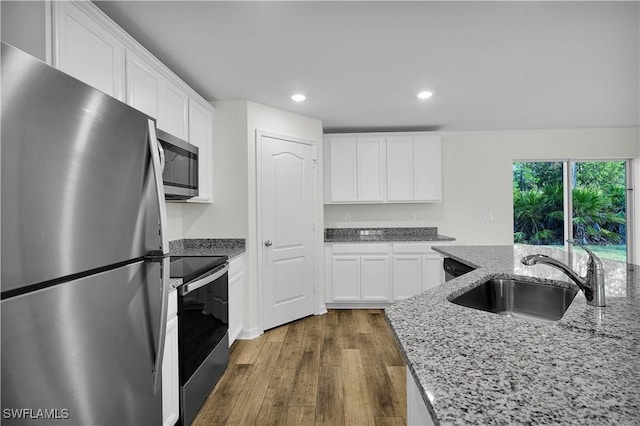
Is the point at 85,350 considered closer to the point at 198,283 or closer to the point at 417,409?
the point at 417,409

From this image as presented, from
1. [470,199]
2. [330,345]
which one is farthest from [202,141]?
[470,199]

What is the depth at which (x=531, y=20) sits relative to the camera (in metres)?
1.94

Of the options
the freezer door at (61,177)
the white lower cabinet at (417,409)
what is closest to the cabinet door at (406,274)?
the white lower cabinet at (417,409)

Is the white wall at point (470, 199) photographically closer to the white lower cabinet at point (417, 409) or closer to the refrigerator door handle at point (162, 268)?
the refrigerator door handle at point (162, 268)

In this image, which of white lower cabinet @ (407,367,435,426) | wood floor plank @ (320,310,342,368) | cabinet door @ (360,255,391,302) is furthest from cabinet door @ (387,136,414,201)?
white lower cabinet @ (407,367,435,426)

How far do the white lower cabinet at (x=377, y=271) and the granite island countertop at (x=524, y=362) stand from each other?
2878 mm

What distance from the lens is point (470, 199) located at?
472 centimetres

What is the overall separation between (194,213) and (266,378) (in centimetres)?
175

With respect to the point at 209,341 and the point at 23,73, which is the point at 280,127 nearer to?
the point at 209,341

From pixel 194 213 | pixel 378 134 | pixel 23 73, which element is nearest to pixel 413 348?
pixel 23 73

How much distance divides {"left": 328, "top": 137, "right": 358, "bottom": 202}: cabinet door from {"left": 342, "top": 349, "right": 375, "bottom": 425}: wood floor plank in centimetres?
215

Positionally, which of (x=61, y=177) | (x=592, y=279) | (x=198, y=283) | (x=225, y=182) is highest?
(x=225, y=182)

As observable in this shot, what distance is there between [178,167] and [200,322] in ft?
3.46

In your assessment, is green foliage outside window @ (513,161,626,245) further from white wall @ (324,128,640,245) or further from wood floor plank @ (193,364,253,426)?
wood floor plank @ (193,364,253,426)
